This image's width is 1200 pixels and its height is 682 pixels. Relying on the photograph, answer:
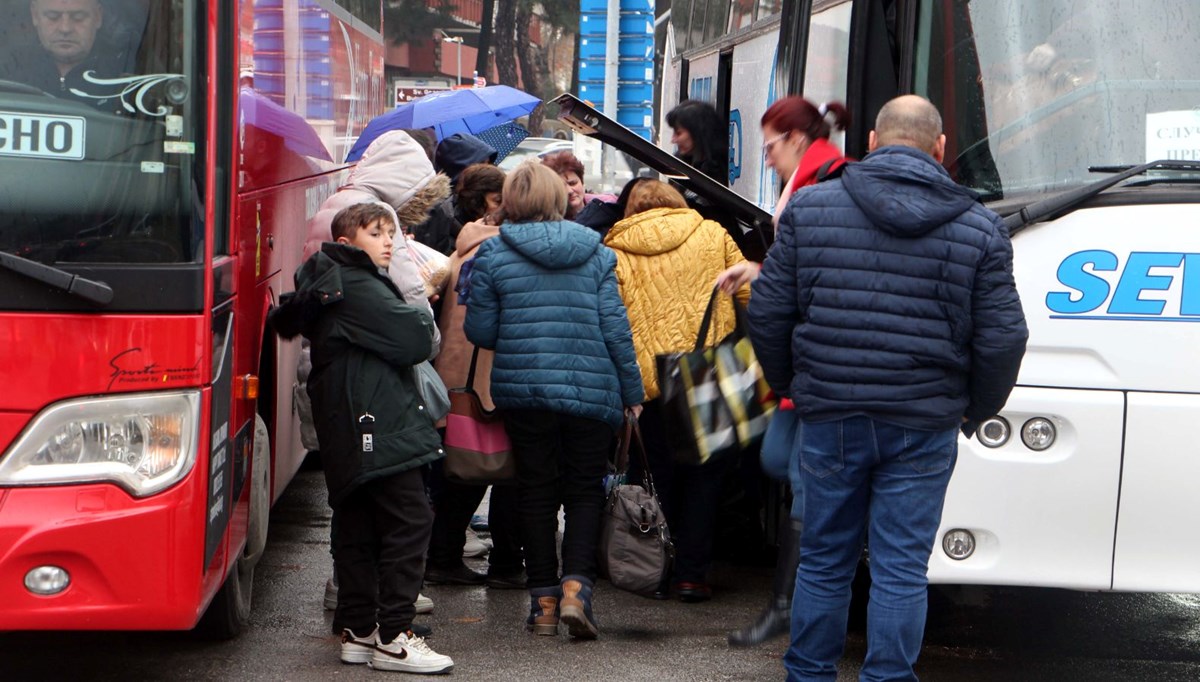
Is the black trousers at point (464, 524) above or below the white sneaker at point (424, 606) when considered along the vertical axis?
above

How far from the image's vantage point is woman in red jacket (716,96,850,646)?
5238mm

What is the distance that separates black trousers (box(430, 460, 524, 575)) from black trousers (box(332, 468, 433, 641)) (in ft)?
3.57

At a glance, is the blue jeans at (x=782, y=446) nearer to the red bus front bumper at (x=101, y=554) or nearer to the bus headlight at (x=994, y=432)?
the bus headlight at (x=994, y=432)

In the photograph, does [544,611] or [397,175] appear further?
[397,175]

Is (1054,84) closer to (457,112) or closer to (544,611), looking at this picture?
(544,611)

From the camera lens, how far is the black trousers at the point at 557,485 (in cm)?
610

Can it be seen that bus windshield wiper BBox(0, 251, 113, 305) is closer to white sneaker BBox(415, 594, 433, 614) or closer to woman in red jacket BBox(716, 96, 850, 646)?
woman in red jacket BBox(716, 96, 850, 646)

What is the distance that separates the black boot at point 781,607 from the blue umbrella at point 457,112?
4990 millimetres

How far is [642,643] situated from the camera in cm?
608

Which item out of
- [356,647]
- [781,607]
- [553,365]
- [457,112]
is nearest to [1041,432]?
[781,607]

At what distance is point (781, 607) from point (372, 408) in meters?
1.53

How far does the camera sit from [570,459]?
6.17 meters

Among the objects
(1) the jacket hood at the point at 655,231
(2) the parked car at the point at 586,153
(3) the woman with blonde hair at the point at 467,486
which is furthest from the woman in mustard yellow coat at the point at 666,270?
(2) the parked car at the point at 586,153

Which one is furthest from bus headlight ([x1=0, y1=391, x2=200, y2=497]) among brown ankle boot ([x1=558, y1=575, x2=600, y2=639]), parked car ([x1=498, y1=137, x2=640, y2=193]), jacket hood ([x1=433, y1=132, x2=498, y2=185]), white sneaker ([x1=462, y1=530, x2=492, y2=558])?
parked car ([x1=498, y1=137, x2=640, y2=193])
